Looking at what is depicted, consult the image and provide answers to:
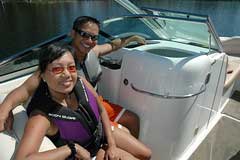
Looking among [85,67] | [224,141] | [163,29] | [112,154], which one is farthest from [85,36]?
[224,141]

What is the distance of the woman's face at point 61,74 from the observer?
1361mm

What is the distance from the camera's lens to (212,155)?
258 cm

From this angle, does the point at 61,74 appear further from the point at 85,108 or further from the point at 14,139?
the point at 14,139

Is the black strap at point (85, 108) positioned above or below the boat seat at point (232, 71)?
above

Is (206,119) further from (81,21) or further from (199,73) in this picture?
(81,21)

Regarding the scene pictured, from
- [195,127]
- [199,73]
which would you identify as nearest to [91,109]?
[199,73]

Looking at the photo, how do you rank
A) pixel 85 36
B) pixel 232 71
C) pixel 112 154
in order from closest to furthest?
pixel 112 154 < pixel 85 36 < pixel 232 71

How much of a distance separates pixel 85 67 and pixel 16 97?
0.65m

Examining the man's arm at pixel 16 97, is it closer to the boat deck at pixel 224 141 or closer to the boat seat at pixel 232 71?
the boat deck at pixel 224 141

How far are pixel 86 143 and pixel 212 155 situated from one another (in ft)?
5.16

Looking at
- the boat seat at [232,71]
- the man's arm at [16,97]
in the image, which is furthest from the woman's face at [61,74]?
the boat seat at [232,71]

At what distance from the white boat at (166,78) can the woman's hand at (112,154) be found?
51 centimetres

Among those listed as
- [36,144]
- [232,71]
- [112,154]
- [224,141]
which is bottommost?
[224,141]

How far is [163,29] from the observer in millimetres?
2584
